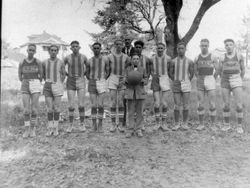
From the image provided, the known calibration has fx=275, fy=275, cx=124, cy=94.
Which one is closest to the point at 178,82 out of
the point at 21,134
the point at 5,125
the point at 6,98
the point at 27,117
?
the point at 27,117

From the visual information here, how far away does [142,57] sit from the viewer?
6.61 meters

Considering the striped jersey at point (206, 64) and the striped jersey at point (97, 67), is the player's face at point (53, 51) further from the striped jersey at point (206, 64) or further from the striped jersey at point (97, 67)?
the striped jersey at point (206, 64)

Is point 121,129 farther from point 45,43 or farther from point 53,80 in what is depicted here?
point 45,43

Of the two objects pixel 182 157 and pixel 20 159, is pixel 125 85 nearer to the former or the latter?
pixel 182 157

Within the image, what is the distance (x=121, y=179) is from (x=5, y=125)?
5120 millimetres

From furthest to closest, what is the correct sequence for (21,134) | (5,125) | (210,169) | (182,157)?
(5,125), (21,134), (182,157), (210,169)

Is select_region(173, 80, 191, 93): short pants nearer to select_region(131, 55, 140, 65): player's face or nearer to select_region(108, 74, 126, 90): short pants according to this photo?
select_region(131, 55, 140, 65): player's face

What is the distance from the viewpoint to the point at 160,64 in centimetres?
668

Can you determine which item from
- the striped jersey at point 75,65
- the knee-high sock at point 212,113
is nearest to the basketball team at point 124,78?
the striped jersey at point 75,65

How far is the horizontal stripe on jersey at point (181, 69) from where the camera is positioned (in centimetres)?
666

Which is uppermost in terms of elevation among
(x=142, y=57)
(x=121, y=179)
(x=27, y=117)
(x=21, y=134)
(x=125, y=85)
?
(x=142, y=57)

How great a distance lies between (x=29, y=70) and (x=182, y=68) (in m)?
3.60

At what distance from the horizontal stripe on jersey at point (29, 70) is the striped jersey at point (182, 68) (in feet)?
10.7

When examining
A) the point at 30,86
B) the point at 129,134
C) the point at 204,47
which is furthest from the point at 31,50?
the point at 204,47
